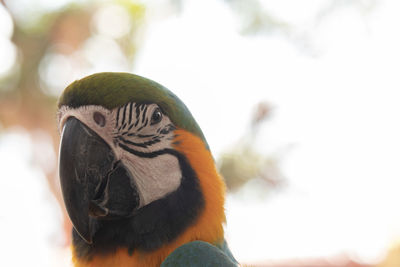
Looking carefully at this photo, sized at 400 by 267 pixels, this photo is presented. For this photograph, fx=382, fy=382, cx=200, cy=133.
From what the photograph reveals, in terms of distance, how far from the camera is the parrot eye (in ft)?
3.72

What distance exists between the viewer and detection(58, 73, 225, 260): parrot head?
1.10 meters

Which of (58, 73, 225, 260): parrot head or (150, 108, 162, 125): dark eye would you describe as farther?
(150, 108, 162, 125): dark eye

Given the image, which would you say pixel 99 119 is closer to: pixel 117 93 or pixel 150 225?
pixel 117 93

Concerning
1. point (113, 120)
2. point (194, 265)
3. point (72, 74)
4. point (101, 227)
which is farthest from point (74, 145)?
point (72, 74)

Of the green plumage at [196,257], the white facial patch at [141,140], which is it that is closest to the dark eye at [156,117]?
the white facial patch at [141,140]

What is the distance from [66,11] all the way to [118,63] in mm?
1694

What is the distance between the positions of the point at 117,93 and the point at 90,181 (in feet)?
0.92

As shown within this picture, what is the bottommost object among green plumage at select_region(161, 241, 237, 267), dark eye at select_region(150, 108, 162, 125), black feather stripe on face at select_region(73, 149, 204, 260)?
green plumage at select_region(161, 241, 237, 267)

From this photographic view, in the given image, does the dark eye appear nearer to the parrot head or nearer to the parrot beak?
the parrot head

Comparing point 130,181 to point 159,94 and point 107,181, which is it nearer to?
point 107,181

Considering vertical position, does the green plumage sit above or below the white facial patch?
below

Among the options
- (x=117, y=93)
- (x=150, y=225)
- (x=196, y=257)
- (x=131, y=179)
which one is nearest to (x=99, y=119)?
(x=117, y=93)

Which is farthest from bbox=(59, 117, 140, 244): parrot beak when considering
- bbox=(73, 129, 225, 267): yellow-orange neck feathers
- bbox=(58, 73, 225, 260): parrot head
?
bbox=(73, 129, 225, 267): yellow-orange neck feathers

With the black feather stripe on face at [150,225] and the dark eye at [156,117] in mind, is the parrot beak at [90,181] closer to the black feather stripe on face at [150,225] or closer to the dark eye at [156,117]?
the black feather stripe on face at [150,225]
